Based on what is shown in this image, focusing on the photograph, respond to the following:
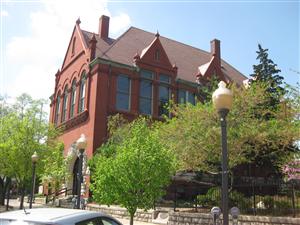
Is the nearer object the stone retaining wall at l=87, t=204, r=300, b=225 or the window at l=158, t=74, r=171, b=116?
the stone retaining wall at l=87, t=204, r=300, b=225

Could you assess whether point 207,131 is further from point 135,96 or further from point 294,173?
point 135,96

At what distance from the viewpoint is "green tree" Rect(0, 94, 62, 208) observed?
991 inches

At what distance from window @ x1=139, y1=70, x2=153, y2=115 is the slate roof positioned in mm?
1704

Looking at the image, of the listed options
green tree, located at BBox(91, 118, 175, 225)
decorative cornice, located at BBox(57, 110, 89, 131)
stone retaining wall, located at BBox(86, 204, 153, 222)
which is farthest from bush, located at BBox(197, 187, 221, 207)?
decorative cornice, located at BBox(57, 110, 89, 131)

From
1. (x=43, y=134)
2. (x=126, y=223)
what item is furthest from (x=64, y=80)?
(x=126, y=223)

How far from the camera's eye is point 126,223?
1841 centimetres

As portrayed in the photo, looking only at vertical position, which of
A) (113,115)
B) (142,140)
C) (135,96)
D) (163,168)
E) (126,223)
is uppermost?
(135,96)

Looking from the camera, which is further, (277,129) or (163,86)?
(163,86)

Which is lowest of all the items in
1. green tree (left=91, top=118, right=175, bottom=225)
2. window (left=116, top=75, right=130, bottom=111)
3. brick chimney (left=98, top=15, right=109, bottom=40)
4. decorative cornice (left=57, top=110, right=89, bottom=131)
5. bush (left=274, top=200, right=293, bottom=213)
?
bush (left=274, top=200, right=293, bottom=213)

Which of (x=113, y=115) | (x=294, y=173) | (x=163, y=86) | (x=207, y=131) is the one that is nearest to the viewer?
(x=294, y=173)

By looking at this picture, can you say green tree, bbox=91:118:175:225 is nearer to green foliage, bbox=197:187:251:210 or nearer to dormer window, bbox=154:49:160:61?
green foliage, bbox=197:187:251:210

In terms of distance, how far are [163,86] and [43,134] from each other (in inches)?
422

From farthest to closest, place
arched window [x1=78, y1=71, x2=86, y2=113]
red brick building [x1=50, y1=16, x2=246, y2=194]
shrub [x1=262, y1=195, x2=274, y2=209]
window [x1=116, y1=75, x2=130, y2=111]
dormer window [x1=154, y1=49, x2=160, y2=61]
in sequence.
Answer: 1. dormer window [x1=154, y1=49, x2=160, y2=61]
2. arched window [x1=78, y1=71, x2=86, y2=113]
3. window [x1=116, y1=75, x2=130, y2=111]
4. red brick building [x1=50, y1=16, x2=246, y2=194]
5. shrub [x1=262, y1=195, x2=274, y2=209]

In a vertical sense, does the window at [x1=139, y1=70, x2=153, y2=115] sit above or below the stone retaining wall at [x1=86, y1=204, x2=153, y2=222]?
above
